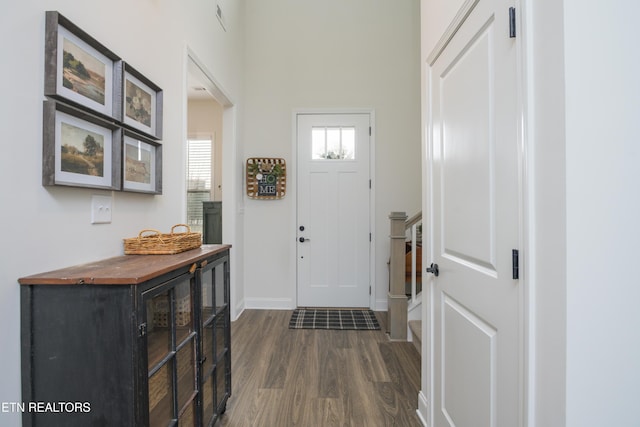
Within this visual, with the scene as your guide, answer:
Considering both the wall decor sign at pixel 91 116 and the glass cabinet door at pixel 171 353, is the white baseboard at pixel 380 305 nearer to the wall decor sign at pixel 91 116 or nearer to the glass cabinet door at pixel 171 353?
the glass cabinet door at pixel 171 353

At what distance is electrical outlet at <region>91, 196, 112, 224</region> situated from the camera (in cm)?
132

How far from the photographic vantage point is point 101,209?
1.36 meters

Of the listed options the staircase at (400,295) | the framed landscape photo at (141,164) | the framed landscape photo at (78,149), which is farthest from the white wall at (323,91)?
the framed landscape photo at (78,149)

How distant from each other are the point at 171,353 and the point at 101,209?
27.6 inches

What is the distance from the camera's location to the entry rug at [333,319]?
11.0ft

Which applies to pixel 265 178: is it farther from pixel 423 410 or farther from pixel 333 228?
pixel 423 410

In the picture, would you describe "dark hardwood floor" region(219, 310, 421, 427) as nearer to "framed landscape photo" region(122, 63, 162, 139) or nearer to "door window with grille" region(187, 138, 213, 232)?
"framed landscape photo" region(122, 63, 162, 139)

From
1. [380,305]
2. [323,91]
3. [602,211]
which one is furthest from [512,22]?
[380,305]

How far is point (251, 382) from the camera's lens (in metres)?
2.26

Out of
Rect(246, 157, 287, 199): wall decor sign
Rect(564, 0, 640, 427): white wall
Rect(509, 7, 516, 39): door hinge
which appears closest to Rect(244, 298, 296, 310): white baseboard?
Rect(246, 157, 287, 199): wall decor sign

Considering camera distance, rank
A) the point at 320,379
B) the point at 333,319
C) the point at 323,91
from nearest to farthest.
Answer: the point at 320,379 < the point at 333,319 < the point at 323,91

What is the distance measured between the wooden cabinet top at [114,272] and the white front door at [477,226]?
1191mm

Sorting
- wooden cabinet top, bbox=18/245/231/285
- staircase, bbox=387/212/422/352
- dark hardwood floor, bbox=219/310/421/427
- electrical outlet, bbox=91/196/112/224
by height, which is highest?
electrical outlet, bbox=91/196/112/224

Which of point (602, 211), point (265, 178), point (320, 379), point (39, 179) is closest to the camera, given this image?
point (602, 211)
